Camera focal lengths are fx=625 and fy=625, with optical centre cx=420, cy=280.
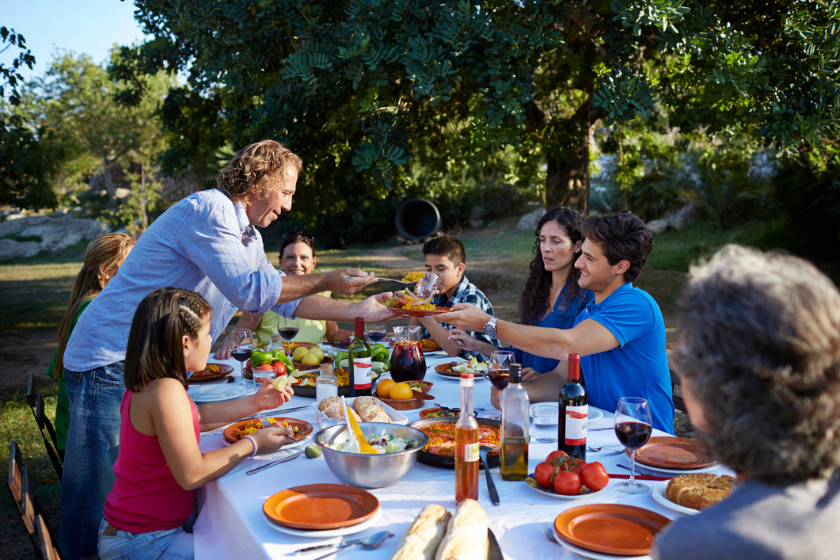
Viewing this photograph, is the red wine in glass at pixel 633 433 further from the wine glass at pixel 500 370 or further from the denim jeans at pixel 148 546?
the denim jeans at pixel 148 546

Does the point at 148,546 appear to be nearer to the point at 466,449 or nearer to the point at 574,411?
the point at 466,449

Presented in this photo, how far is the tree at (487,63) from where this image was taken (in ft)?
17.5

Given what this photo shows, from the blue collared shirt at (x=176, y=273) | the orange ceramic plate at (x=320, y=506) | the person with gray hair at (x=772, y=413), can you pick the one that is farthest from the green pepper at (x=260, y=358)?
the person with gray hair at (x=772, y=413)

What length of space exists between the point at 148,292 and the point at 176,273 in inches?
6.3

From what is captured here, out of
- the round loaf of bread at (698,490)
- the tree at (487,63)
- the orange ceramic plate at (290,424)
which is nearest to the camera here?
the round loaf of bread at (698,490)

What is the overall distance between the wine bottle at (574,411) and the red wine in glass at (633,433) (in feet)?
0.42

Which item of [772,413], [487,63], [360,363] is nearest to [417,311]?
[360,363]

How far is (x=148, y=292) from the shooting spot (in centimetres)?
295

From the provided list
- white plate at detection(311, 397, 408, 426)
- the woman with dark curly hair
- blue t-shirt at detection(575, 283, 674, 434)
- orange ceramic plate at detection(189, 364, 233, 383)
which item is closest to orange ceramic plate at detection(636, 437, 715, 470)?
blue t-shirt at detection(575, 283, 674, 434)

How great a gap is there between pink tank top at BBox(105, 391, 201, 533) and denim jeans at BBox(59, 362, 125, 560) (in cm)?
53

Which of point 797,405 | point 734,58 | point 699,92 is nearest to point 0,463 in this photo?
point 797,405

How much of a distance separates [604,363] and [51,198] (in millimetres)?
12524

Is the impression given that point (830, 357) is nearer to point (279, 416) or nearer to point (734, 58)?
point (279, 416)

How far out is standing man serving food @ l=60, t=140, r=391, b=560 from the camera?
280cm
